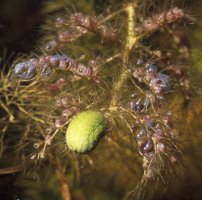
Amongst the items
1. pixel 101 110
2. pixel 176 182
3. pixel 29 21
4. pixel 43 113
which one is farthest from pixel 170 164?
pixel 29 21

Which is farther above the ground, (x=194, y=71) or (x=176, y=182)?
(x=194, y=71)

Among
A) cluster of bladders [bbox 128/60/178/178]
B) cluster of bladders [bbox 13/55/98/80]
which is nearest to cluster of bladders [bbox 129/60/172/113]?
cluster of bladders [bbox 128/60/178/178]

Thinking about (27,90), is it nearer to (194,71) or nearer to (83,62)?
(83,62)

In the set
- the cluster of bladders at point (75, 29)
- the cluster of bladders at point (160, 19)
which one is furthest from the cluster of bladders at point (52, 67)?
the cluster of bladders at point (160, 19)

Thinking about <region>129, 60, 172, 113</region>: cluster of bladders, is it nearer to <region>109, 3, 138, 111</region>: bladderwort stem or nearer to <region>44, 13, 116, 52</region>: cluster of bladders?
<region>109, 3, 138, 111</region>: bladderwort stem

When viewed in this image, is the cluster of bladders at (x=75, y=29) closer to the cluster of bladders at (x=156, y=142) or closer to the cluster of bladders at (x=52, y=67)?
the cluster of bladders at (x=52, y=67)

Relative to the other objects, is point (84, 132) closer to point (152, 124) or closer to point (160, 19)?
point (152, 124)
